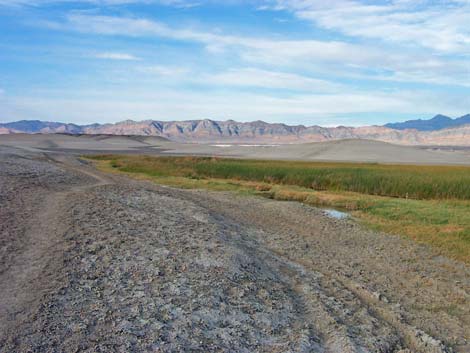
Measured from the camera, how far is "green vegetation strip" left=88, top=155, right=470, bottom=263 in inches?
877

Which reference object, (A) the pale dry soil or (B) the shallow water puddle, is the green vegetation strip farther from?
(A) the pale dry soil

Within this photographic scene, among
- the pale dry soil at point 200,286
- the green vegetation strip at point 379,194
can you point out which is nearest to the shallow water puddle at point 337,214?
the green vegetation strip at point 379,194

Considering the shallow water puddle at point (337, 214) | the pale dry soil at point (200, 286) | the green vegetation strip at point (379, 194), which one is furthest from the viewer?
the shallow water puddle at point (337, 214)

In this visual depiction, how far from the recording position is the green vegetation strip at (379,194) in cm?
2227

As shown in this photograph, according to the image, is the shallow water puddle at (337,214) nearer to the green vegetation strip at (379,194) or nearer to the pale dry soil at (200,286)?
the green vegetation strip at (379,194)

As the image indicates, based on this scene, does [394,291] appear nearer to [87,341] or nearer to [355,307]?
[355,307]

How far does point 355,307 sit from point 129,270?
4958mm

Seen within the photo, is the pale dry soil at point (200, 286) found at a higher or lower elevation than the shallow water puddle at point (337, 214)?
higher

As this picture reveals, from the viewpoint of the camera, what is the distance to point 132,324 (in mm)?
8250

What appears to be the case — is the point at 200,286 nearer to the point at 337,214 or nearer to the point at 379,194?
the point at 337,214

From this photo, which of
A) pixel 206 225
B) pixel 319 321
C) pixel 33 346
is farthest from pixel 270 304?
pixel 206 225

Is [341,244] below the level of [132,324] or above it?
below

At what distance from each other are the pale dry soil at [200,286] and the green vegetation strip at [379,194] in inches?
147

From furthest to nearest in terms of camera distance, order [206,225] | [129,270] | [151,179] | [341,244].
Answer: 1. [151,179]
2. [341,244]
3. [206,225]
4. [129,270]
